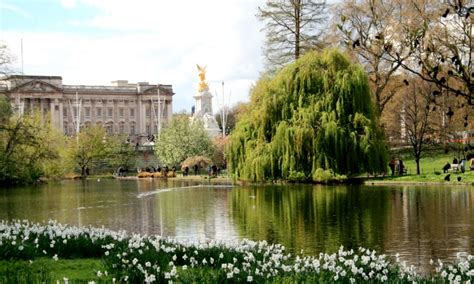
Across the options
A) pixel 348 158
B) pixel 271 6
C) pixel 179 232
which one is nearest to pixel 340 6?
pixel 271 6

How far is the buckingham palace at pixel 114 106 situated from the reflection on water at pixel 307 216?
4070 inches

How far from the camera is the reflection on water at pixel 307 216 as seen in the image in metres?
18.1

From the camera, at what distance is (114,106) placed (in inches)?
5832

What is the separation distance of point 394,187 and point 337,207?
40.9ft

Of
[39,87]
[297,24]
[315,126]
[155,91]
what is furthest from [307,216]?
[155,91]

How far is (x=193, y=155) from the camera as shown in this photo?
7856 cm

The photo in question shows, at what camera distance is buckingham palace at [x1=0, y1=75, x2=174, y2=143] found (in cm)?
13875

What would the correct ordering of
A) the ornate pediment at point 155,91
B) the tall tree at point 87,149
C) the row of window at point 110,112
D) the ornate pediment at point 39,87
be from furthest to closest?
the ornate pediment at point 155,91 < the row of window at point 110,112 < the ornate pediment at point 39,87 < the tall tree at point 87,149

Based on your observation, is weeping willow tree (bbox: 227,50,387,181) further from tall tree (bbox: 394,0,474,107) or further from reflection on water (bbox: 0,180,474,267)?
tall tree (bbox: 394,0,474,107)

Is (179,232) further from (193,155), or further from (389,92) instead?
(193,155)

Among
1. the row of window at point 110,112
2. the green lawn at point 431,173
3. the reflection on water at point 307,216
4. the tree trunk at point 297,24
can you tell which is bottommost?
the reflection on water at point 307,216

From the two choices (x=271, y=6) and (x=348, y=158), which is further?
(x=271, y=6)

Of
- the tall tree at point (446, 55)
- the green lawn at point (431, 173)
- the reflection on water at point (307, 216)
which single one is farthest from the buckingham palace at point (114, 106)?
the tall tree at point (446, 55)

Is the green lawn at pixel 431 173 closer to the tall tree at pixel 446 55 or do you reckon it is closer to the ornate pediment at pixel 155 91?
the tall tree at pixel 446 55
